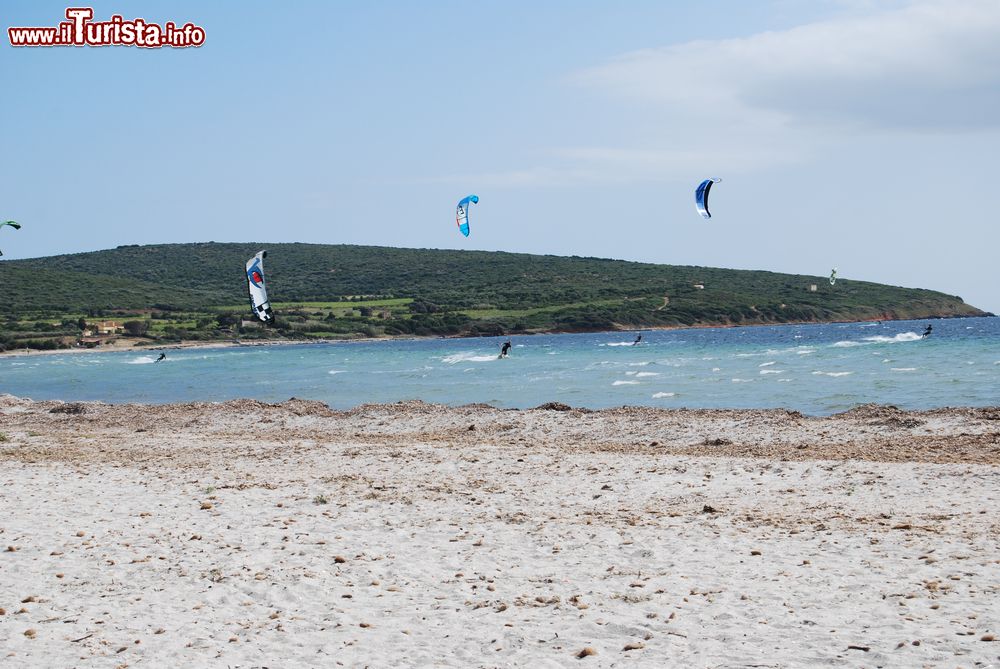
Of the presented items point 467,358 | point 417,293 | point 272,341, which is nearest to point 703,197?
point 467,358

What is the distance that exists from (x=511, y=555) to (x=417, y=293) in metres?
123

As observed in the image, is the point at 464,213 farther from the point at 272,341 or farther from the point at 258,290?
→ the point at 272,341

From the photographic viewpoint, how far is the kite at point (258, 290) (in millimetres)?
24844

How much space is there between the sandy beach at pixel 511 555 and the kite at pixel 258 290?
891 cm

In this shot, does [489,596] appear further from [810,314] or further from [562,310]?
[810,314]

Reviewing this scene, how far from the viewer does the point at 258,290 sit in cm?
2577

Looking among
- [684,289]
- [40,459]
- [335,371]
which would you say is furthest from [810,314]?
[40,459]

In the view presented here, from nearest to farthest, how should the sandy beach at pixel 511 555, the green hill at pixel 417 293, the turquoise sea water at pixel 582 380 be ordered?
the sandy beach at pixel 511 555 → the turquoise sea water at pixel 582 380 → the green hill at pixel 417 293

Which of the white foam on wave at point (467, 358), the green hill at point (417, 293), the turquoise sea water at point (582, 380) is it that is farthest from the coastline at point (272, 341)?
the white foam on wave at point (467, 358)

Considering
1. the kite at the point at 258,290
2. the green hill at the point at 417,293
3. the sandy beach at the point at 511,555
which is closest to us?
the sandy beach at the point at 511,555

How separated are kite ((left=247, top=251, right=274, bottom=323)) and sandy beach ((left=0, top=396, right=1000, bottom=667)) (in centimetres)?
891

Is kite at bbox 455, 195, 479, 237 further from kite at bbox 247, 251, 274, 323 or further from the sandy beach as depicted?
the sandy beach

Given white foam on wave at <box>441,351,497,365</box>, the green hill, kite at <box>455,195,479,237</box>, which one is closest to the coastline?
the green hill

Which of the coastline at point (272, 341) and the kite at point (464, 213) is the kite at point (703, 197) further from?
the coastline at point (272, 341)
